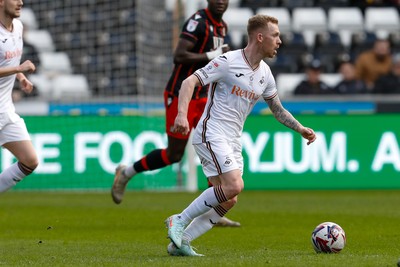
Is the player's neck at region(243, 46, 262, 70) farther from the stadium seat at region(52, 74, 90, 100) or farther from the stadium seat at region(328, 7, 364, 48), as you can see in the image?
the stadium seat at region(328, 7, 364, 48)

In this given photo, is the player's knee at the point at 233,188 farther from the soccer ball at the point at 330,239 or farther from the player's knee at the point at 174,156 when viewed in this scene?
the player's knee at the point at 174,156

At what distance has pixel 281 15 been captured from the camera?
23.2 meters

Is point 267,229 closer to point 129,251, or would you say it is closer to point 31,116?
point 129,251

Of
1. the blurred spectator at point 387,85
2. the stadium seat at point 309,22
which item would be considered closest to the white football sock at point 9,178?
the blurred spectator at point 387,85

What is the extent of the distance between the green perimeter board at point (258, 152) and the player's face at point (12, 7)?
7.56 m

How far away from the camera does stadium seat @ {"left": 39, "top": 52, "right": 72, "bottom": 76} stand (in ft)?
70.0

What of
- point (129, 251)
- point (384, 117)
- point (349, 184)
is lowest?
point (349, 184)

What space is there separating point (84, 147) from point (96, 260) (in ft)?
33.2

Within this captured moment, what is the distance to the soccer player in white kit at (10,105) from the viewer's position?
9875 millimetres

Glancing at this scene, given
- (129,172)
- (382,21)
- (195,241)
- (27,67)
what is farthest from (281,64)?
(27,67)

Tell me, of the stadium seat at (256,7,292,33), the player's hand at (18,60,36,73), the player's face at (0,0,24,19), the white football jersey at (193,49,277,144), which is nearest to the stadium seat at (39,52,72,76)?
the stadium seat at (256,7,292,33)

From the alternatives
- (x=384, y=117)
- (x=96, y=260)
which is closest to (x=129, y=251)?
(x=96, y=260)

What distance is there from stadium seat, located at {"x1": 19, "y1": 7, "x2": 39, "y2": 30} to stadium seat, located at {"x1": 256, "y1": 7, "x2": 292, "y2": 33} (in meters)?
4.94

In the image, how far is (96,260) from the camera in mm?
7477
